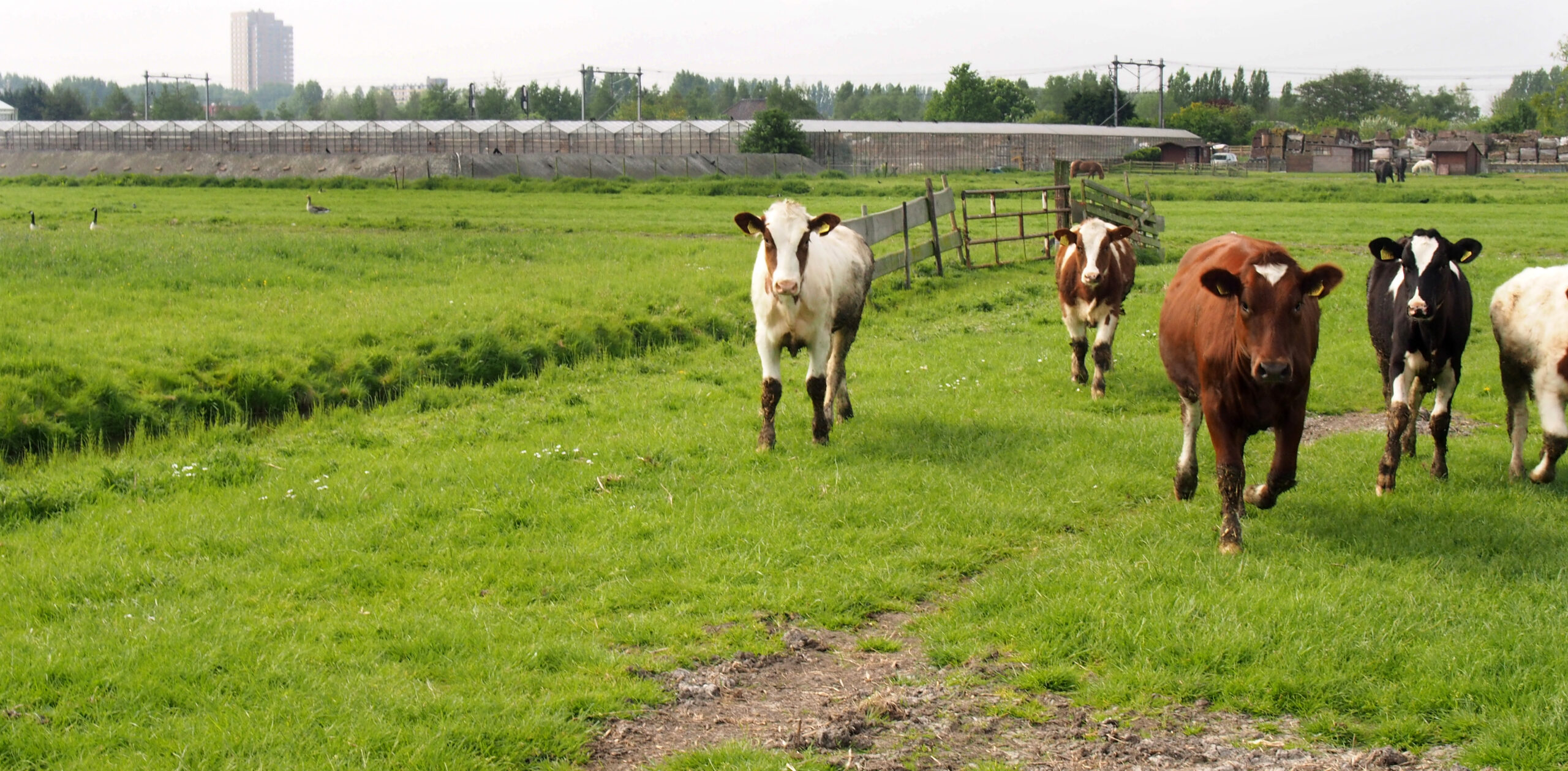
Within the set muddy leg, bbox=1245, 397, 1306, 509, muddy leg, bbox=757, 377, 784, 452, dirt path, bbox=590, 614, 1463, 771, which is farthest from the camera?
muddy leg, bbox=757, 377, 784, 452

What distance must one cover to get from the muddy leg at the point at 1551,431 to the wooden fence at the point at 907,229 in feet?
36.8

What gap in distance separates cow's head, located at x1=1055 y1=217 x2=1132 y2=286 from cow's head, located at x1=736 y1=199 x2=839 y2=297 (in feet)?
11.1

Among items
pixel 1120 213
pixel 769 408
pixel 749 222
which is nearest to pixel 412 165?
pixel 1120 213

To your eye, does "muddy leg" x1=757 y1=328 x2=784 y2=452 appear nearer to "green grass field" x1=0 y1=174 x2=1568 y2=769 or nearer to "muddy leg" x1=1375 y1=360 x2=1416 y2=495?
"green grass field" x1=0 y1=174 x2=1568 y2=769

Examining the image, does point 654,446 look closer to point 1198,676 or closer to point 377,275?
point 1198,676

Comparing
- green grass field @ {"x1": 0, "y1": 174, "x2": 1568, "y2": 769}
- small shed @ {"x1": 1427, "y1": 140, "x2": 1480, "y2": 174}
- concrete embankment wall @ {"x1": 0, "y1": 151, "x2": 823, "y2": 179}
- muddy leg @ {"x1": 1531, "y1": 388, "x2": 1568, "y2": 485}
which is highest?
small shed @ {"x1": 1427, "y1": 140, "x2": 1480, "y2": 174}

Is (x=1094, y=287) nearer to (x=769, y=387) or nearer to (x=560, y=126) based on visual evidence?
(x=769, y=387)

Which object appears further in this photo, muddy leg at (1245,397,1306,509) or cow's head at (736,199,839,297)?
cow's head at (736,199,839,297)

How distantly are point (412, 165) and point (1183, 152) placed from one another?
6481 centimetres

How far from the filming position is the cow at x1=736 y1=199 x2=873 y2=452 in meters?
9.80

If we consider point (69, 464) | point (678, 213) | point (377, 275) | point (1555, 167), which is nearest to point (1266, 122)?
point (1555, 167)

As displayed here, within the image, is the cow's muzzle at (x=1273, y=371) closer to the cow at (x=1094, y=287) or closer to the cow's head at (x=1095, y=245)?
the cow at (x=1094, y=287)

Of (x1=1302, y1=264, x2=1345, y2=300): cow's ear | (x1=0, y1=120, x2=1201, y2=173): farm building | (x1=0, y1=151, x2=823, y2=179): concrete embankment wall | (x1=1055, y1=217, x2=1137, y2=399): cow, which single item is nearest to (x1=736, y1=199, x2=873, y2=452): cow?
(x1=1055, y1=217, x2=1137, y2=399): cow

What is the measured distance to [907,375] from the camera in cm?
1298
